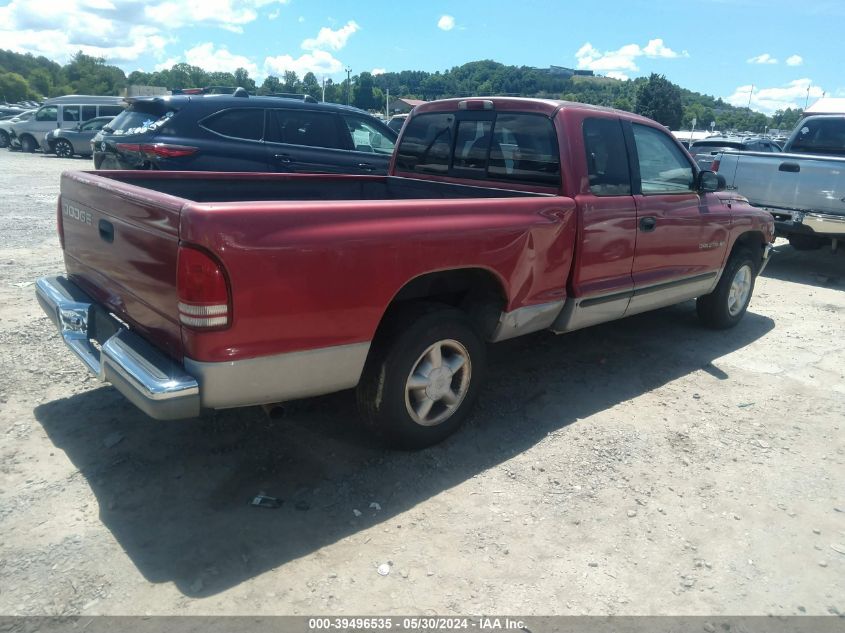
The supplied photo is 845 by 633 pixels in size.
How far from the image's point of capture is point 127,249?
3.01 metres

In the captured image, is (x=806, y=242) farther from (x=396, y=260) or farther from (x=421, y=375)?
(x=396, y=260)

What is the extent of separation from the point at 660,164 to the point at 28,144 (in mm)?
27221

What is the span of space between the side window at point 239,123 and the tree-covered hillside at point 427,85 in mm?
19184

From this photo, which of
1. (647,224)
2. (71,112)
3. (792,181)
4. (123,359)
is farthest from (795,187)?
(71,112)

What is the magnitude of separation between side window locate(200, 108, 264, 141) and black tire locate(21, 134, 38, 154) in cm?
2203

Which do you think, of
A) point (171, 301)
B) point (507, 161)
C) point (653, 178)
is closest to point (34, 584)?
point (171, 301)

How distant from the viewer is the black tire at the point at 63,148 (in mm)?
22172

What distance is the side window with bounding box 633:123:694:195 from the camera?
479 centimetres

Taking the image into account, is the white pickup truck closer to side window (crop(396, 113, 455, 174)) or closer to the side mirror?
the side mirror

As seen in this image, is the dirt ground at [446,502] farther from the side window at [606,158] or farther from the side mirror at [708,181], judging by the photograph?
the side mirror at [708,181]

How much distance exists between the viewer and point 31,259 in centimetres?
703

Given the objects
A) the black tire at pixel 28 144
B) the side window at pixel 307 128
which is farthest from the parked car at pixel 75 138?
the side window at pixel 307 128

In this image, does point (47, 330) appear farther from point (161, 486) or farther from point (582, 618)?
point (582, 618)

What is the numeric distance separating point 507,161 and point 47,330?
3700mm
